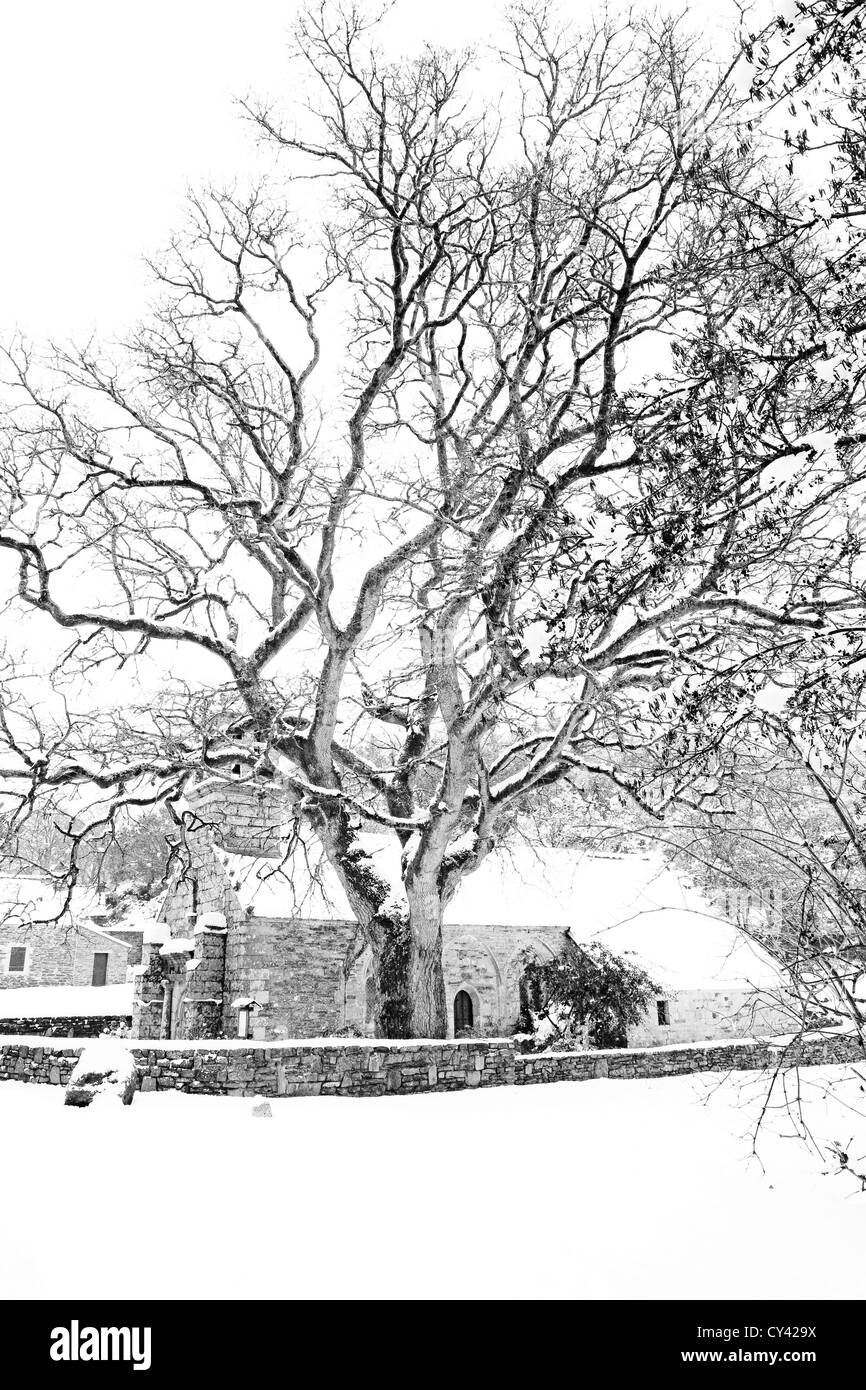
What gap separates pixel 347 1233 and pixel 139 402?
44.9 ft

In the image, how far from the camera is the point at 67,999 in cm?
3572

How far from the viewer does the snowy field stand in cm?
535

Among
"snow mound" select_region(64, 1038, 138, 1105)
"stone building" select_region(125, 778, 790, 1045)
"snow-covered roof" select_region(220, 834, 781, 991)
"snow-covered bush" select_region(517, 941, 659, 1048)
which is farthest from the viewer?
"snow-covered roof" select_region(220, 834, 781, 991)

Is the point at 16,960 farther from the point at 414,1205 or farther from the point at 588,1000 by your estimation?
the point at 414,1205

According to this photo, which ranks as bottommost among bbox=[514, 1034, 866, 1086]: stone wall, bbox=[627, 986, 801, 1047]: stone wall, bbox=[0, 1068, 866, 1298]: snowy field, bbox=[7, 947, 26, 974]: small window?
bbox=[0, 1068, 866, 1298]: snowy field

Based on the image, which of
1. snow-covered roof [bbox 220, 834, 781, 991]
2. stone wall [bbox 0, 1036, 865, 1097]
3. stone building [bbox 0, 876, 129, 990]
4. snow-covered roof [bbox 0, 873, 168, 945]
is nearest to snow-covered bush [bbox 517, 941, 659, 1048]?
snow-covered roof [bbox 220, 834, 781, 991]

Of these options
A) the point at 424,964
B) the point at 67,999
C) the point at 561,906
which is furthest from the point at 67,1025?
the point at 424,964

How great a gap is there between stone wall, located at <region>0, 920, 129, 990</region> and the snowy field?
30884 millimetres

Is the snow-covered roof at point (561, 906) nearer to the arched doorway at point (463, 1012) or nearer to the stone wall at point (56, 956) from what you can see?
the arched doorway at point (463, 1012)

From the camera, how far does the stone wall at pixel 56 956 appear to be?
38.9 m

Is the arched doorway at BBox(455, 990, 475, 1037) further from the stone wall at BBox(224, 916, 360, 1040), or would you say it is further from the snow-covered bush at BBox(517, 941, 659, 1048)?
the stone wall at BBox(224, 916, 360, 1040)

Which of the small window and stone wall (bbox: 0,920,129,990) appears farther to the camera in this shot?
the small window
